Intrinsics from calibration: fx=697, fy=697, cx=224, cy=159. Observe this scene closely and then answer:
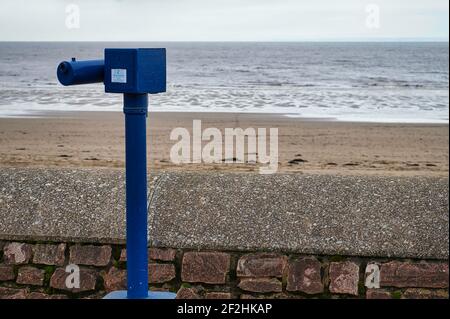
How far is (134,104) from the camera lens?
2.47m

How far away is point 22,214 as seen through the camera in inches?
126

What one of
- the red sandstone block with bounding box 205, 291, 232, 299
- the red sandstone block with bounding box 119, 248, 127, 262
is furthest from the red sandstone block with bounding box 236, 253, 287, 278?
the red sandstone block with bounding box 119, 248, 127, 262

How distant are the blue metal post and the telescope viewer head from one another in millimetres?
47

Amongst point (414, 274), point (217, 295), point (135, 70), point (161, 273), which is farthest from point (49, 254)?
point (414, 274)

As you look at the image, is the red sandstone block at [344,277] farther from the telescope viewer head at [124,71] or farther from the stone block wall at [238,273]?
the telescope viewer head at [124,71]

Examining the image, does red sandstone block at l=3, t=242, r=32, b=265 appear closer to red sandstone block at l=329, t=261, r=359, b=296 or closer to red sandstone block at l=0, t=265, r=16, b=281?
red sandstone block at l=0, t=265, r=16, b=281

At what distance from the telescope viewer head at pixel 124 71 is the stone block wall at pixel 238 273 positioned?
903 mm

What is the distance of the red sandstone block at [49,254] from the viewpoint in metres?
3.13

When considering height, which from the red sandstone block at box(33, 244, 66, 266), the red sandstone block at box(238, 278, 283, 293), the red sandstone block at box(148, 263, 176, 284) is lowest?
the red sandstone block at box(238, 278, 283, 293)

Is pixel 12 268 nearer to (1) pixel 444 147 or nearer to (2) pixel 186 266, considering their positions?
(2) pixel 186 266

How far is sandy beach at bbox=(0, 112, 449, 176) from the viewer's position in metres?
10.2

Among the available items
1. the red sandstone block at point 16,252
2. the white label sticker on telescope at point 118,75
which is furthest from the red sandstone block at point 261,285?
the white label sticker on telescope at point 118,75

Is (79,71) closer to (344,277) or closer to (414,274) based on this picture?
(344,277)

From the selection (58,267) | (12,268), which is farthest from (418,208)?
(12,268)
